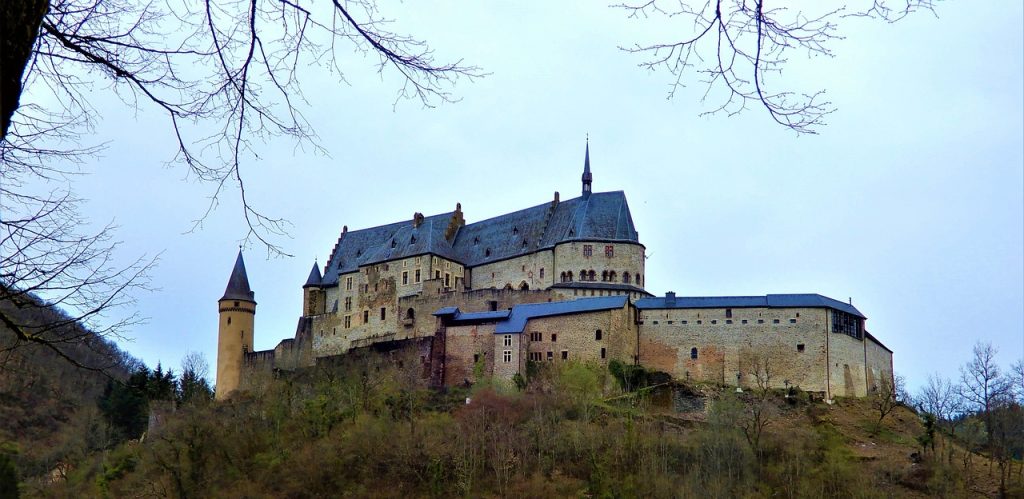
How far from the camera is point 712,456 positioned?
165 ft

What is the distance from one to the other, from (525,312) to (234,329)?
21.2m

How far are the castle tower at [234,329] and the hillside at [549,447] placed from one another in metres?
9.86

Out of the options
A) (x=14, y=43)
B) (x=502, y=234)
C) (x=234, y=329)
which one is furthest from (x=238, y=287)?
(x=14, y=43)

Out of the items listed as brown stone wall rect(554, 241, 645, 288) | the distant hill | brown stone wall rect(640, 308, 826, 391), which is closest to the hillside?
brown stone wall rect(640, 308, 826, 391)

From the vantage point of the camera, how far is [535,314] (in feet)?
194

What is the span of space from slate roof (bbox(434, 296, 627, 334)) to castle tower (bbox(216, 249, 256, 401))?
1548 cm

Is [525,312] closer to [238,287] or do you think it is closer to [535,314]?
[535,314]

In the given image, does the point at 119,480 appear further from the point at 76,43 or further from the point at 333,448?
the point at 76,43

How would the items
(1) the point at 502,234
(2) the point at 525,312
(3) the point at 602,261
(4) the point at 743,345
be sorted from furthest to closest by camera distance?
1. (1) the point at 502,234
2. (3) the point at 602,261
3. (2) the point at 525,312
4. (4) the point at 743,345

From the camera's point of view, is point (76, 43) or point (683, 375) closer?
point (76, 43)

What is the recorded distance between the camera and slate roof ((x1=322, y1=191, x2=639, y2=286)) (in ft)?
213

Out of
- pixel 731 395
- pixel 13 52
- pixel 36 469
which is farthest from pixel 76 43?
pixel 36 469

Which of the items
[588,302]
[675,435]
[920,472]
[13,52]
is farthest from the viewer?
[588,302]

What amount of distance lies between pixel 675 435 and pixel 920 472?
10.6m
